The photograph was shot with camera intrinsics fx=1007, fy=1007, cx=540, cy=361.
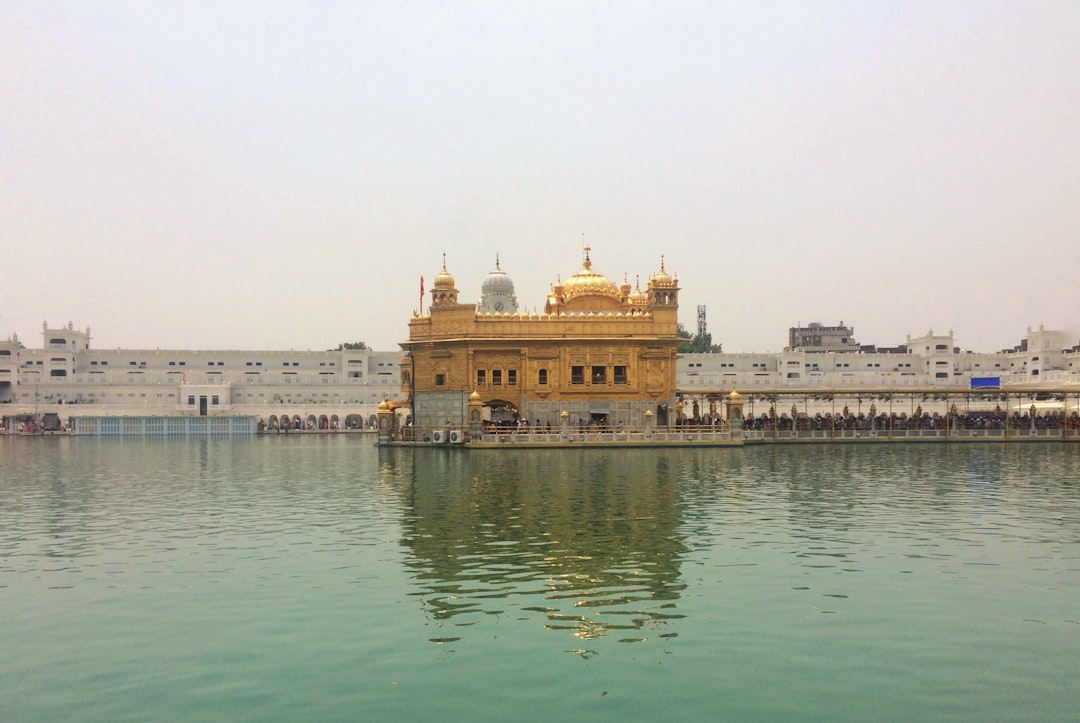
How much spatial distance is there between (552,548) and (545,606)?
5230 mm

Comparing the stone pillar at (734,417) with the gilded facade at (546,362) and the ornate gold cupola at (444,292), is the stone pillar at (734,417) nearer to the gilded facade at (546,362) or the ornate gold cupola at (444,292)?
the gilded facade at (546,362)

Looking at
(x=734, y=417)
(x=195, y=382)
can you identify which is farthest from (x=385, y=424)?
(x=195, y=382)

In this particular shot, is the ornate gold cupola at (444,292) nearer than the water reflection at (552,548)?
No

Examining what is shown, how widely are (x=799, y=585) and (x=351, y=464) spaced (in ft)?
113

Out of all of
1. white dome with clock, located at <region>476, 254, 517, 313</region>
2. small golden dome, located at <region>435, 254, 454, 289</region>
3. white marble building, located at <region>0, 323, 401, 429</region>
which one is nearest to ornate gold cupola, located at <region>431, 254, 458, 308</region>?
small golden dome, located at <region>435, 254, 454, 289</region>

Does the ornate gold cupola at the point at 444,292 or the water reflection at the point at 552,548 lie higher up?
the ornate gold cupola at the point at 444,292

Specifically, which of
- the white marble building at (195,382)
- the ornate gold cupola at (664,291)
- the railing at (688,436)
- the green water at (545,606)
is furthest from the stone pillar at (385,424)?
the white marble building at (195,382)

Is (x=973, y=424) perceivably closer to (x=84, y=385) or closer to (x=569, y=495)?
(x=569, y=495)

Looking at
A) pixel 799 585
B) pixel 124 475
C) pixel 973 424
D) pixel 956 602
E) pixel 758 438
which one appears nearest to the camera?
pixel 956 602

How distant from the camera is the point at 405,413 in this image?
4466 inches

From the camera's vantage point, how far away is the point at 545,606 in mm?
Answer: 15383

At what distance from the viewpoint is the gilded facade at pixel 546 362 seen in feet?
203

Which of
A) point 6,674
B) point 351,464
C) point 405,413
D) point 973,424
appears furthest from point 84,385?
point 6,674

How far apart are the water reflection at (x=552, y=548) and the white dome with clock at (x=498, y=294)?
46538 mm
